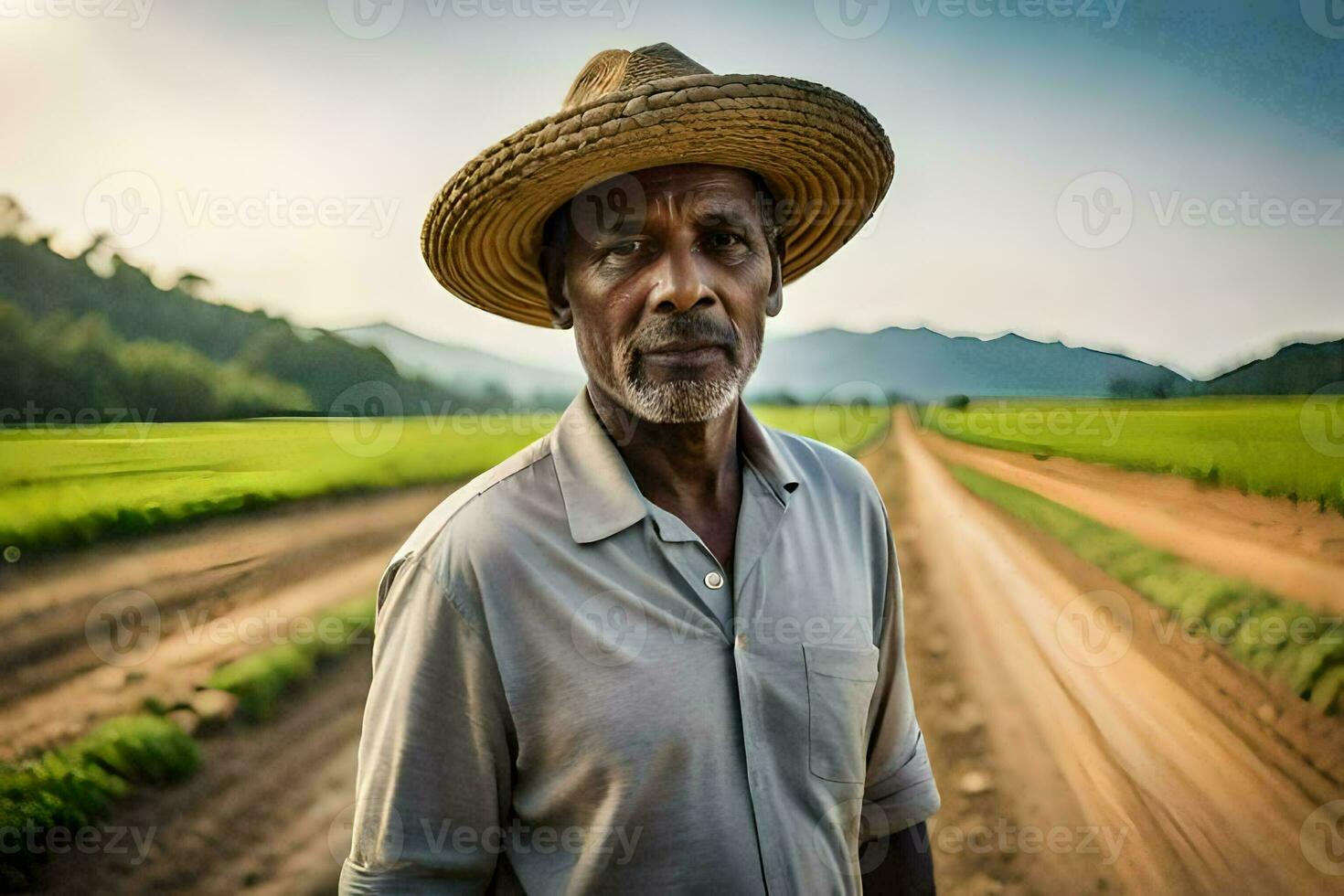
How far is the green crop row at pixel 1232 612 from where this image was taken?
6398 mm

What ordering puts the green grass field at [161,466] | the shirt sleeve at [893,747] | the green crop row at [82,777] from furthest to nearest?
1. the green grass field at [161,466]
2. the green crop row at [82,777]
3. the shirt sleeve at [893,747]

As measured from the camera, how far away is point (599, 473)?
55.1 inches

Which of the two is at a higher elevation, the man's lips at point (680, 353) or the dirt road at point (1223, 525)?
the man's lips at point (680, 353)

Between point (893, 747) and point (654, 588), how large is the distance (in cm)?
65

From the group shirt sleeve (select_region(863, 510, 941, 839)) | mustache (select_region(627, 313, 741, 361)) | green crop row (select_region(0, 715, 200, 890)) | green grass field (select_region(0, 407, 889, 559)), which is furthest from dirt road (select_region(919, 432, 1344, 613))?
green crop row (select_region(0, 715, 200, 890))

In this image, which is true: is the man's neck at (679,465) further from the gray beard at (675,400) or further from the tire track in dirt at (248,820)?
the tire track in dirt at (248,820)

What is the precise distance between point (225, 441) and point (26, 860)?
2.90 metres

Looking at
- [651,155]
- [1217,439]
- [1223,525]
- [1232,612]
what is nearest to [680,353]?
[651,155]

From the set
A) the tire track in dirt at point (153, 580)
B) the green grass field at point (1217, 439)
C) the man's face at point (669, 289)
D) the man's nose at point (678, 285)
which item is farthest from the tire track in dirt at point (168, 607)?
the green grass field at point (1217, 439)

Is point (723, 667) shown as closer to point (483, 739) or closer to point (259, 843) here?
point (483, 739)

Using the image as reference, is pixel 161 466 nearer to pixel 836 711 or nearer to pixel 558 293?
pixel 558 293

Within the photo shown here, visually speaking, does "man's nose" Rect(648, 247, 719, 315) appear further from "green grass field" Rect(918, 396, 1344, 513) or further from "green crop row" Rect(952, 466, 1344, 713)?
"green grass field" Rect(918, 396, 1344, 513)

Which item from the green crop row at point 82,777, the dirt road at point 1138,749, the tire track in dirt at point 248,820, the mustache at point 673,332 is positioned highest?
the mustache at point 673,332

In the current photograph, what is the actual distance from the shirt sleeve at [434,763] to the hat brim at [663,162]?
74cm
